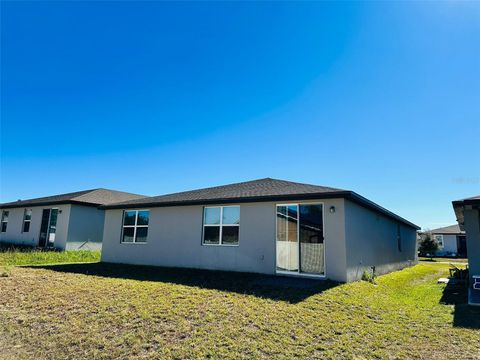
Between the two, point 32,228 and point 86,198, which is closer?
point 86,198

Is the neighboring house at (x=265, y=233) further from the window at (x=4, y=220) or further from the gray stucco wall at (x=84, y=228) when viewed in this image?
the window at (x=4, y=220)

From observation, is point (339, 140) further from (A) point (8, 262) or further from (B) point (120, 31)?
(A) point (8, 262)

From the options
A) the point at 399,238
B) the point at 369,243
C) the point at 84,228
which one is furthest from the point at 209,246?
the point at 399,238

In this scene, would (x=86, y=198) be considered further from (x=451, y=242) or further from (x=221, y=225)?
(x=451, y=242)

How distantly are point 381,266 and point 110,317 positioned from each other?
10848 millimetres

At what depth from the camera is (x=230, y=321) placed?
5.25 metres

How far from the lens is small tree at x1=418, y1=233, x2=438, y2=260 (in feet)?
97.1

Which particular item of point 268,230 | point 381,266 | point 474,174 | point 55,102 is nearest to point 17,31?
point 55,102

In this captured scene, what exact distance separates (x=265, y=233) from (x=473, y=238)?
234 inches

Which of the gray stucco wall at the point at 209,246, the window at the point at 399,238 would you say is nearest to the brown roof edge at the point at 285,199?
the gray stucco wall at the point at 209,246

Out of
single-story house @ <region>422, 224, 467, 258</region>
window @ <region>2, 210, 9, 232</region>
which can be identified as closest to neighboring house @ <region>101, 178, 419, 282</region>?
window @ <region>2, 210, 9, 232</region>

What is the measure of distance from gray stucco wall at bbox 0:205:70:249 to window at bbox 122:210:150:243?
17.7 feet

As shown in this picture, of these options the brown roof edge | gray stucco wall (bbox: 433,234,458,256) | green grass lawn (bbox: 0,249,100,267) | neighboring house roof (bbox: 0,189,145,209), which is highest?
neighboring house roof (bbox: 0,189,145,209)

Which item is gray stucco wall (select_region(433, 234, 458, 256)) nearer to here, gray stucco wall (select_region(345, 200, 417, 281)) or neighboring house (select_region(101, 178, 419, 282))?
gray stucco wall (select_region(345, 200, 417, 281))
